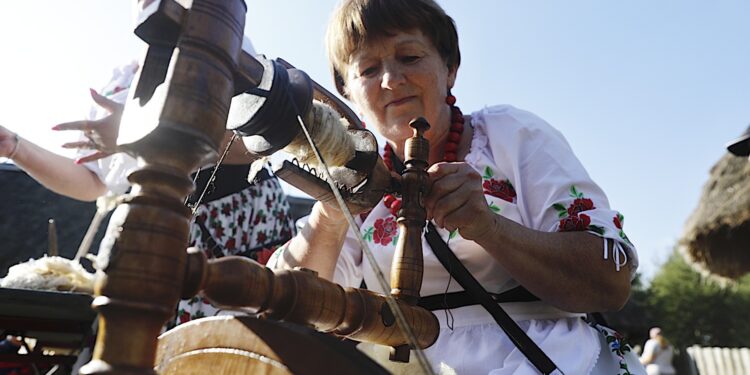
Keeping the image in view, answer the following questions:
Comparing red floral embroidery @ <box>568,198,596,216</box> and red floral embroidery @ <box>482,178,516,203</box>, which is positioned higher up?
red floral embroidery @ <box>482,178,516,203</box>

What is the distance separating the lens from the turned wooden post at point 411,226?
837mm

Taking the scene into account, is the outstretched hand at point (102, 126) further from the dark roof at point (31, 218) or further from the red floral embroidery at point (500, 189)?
the dark roof at point (31, 218)

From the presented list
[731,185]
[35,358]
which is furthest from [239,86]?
[731,185]

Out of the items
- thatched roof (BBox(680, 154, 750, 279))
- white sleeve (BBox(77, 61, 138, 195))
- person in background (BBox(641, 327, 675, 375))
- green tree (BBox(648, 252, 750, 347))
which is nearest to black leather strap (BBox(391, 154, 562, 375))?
white sleeve (BBox(77, 61, 138, 195))

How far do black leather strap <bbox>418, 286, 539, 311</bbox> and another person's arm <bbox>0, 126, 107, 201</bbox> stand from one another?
1.40 metres

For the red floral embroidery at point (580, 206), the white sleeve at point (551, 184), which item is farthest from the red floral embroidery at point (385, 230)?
the red floral embroidery at point (580, 206)

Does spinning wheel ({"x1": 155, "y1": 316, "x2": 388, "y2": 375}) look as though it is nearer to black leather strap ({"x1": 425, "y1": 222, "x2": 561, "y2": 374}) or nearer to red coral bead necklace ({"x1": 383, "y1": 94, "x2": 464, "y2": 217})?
black leather strap ({"x1": 425, "y1": 222, "x2": 561, "y2": 374})

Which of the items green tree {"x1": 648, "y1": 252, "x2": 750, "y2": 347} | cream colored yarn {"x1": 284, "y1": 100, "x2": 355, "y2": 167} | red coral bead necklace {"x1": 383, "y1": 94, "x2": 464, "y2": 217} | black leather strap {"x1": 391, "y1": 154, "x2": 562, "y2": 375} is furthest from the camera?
green tree {"x1": 648, "y1": 252, "x2": 750, "y2": 347}

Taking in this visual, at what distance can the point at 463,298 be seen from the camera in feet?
3.83

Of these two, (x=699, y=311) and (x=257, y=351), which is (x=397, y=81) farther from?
(x=699, y=311)

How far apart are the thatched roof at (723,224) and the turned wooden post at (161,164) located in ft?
22.0

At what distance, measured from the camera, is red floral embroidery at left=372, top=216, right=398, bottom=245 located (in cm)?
131

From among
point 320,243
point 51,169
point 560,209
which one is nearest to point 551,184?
point 560,209

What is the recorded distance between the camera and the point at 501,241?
1.00 m
